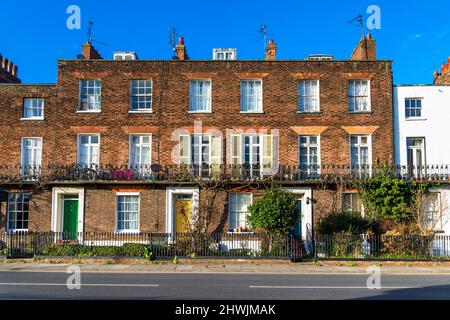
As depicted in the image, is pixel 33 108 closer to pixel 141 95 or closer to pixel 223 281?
pixel 141 95

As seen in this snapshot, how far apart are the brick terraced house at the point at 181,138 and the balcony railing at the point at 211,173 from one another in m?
0.07

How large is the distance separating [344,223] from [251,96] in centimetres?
893

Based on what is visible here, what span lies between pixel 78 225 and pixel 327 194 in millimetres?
13829

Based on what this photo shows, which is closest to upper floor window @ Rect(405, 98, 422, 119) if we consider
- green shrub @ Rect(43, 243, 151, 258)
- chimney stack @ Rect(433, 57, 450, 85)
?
chimney stack @ Rect(433, 57, 450, 85)

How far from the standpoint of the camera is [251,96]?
2425cm

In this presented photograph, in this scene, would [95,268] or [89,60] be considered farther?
[89,60]

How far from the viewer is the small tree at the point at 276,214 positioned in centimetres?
1955

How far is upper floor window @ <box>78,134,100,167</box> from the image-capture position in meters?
23.8

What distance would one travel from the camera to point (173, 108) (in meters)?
23.9

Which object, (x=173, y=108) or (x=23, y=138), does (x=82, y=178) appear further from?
(x=173, y=108)

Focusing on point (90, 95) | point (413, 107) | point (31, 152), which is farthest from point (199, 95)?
point (413, 107)

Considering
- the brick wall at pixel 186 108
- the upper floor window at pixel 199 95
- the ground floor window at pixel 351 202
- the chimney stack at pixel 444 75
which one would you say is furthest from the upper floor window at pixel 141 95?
the chimney stack at pixel 444 75
